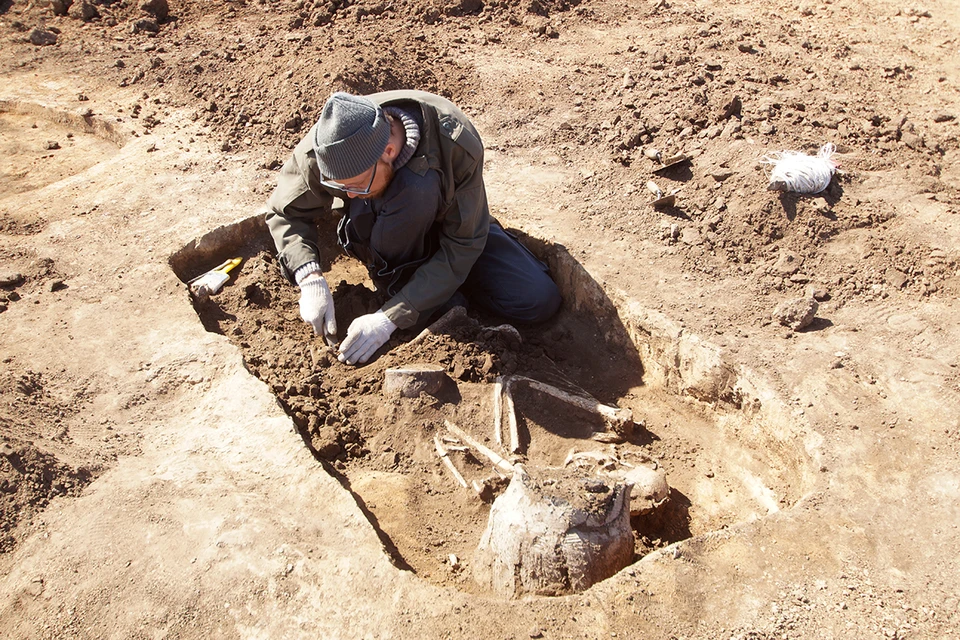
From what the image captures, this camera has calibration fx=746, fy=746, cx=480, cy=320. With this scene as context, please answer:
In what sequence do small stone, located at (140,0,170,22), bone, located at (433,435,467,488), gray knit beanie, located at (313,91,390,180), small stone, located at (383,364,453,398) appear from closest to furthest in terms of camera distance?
gray knit beanie, located at (313,91,390,180), bone, located at (433,435,467,488), small stone, located at (383,364,453,398), small stone, located at (140,0,170,22)

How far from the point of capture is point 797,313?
160 inches

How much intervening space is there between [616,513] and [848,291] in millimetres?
2233

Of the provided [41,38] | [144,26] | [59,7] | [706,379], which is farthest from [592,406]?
[59,7]

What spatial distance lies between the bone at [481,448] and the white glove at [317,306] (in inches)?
36.4

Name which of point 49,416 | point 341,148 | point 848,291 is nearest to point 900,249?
point 848,291

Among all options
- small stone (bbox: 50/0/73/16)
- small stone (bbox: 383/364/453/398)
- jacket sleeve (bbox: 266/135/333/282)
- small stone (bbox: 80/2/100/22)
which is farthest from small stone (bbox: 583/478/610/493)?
small stone (bbox: 50/0/73/16)

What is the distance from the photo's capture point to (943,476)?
3.21m

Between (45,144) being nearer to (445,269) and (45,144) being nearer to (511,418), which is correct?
(445,269)

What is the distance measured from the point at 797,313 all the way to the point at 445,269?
76.1 inches

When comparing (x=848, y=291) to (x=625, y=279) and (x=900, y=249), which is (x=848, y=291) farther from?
(x=625, y=279)

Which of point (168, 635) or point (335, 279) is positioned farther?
point (335, 279)

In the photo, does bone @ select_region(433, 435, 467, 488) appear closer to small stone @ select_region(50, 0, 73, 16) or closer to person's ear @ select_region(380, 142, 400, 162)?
person's ear @ select_region(380, 142, 400, 162)

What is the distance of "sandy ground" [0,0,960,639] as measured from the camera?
281 cm

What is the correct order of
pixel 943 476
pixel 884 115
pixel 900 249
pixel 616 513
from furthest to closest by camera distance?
pixel 884 115 < pixel 900 249 < pixel 943 476 < pixel 616 513
